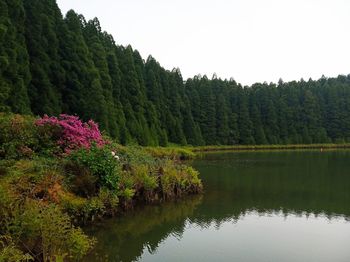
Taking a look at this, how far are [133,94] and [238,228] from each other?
A: 46.1 m

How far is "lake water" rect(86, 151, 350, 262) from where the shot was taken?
14.2 m

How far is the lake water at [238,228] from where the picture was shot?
46.7ft

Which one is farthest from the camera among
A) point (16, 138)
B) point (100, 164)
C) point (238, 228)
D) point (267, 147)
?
point (267, 147)

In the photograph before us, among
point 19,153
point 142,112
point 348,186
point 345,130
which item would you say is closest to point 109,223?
point 19,153

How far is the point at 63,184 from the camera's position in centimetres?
1742

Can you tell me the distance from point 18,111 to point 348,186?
24871 mm

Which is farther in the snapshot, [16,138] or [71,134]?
[71,134]

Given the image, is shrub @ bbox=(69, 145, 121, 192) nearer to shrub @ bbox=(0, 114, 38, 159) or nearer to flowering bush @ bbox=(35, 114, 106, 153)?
flowering bush @ bbox=(35, 114, 106, 153)

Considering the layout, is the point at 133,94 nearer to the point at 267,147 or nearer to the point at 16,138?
the point at 267,147

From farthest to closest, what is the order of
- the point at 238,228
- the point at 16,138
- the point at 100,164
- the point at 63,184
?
the point at 16,138, the point at 100,164, the point at 238,228, the point at 63,184

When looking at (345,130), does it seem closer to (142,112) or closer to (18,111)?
(142,112)

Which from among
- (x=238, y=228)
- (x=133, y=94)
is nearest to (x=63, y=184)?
(x=238, y=228)

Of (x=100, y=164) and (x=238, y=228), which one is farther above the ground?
(x=100, y=164)

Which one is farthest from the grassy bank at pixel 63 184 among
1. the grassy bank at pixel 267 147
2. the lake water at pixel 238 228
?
the grassy bank at pixel 267 147
